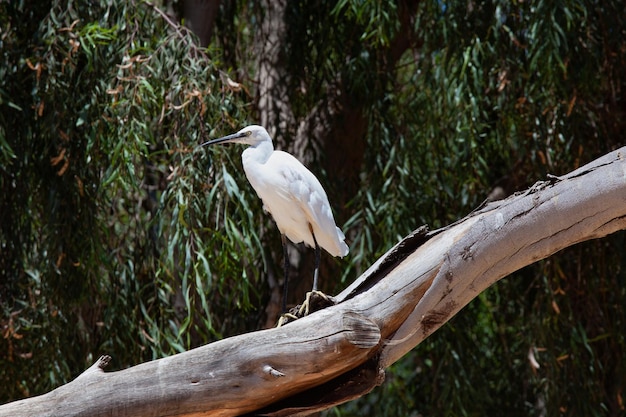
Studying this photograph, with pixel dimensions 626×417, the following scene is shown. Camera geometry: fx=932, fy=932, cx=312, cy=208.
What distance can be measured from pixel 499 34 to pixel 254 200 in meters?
0.92

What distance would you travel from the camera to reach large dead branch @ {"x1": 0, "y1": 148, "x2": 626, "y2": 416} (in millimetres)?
1623

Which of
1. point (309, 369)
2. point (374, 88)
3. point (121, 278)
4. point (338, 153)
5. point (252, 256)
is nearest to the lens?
point (309, 369)

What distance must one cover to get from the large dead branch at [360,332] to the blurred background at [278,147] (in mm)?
805

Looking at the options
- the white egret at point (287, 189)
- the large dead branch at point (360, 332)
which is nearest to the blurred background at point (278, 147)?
the white egret at point (287, 189)

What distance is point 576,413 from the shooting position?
2.92m

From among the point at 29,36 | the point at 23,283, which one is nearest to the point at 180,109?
the point at 29,36

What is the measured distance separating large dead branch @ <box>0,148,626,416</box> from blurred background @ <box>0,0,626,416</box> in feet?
2.64

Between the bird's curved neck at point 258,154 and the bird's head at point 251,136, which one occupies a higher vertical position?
the bird's head at point 251,136

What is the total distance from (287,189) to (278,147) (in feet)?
3.24

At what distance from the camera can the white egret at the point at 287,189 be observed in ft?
7.50

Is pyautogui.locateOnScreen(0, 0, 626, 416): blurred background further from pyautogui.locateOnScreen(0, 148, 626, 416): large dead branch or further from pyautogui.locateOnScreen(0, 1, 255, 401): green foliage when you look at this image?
pyautogui.locateOnScreen(0, 148, 626, 416): large dead branch

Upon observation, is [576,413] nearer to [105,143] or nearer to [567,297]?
[567,297]

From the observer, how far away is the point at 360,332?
1.60 meters

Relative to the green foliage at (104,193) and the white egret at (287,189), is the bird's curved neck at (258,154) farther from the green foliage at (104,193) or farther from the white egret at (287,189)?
the green foliage at (104,193)
